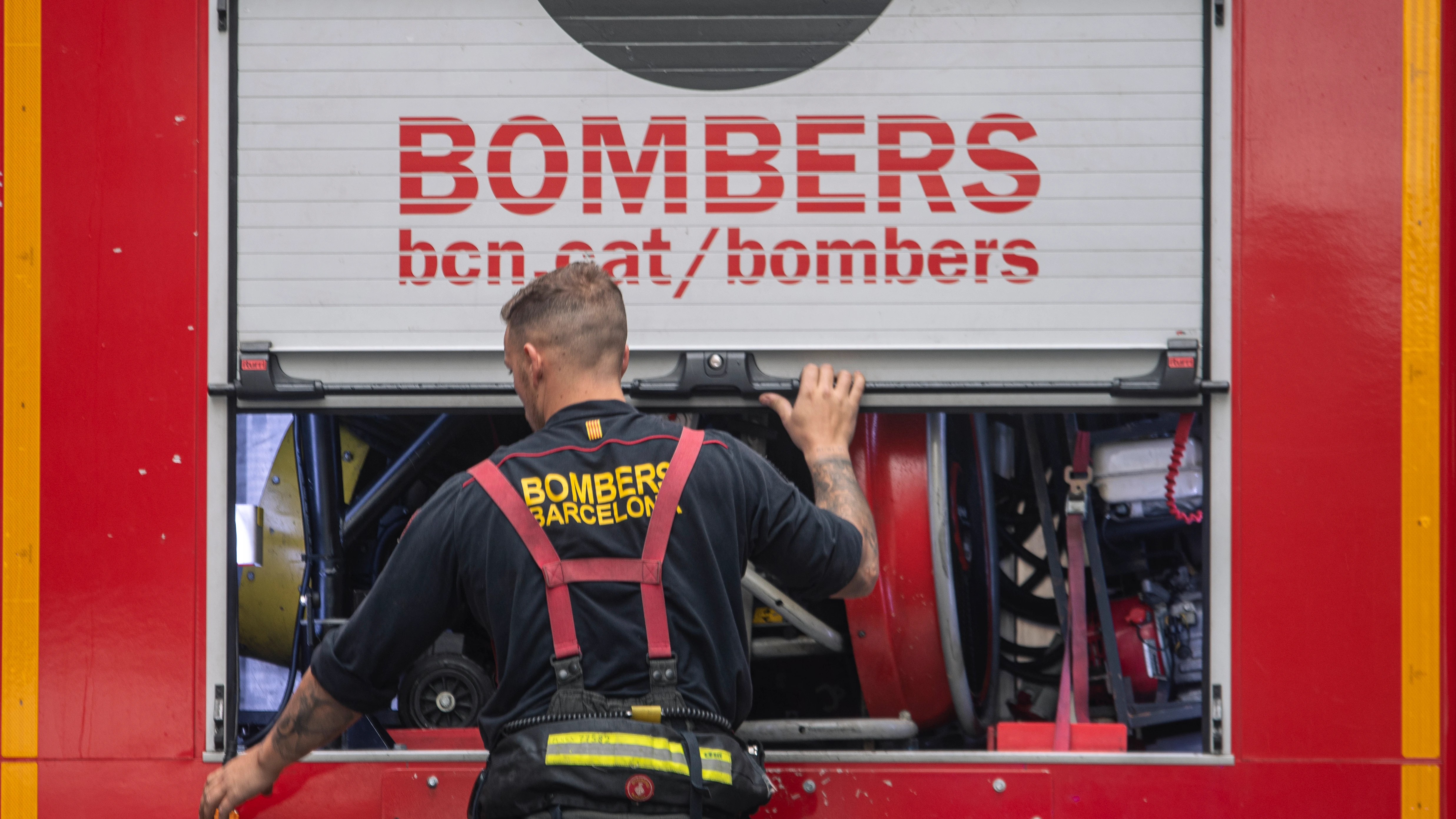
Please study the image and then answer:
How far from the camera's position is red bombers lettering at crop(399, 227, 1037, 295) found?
6.21ft

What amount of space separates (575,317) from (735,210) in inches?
18.6

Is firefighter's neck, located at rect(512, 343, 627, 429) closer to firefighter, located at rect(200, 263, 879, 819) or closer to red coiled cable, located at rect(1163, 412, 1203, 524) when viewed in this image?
firefighter, located at rect(200, 263, 879, 819)

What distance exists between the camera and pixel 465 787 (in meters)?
1.89

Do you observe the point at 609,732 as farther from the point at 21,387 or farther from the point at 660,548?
the point at 21,387

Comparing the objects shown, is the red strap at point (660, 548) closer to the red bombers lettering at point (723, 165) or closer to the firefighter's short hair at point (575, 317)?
the firefighter's short hair at point (575, 317)

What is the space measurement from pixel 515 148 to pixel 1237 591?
161 cm

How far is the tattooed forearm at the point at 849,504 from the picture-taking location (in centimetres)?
169

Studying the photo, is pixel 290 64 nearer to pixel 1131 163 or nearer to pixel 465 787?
pixel 465 787

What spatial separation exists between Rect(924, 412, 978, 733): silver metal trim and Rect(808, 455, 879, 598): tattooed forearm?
0.26 metres

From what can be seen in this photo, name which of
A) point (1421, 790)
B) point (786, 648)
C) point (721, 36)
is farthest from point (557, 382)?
point (1421, 790)

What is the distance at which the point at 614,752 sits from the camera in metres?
1.42

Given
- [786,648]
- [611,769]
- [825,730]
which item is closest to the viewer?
[611,769]

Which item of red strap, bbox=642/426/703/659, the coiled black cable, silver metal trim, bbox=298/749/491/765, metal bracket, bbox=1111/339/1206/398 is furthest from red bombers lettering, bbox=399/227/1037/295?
silver metal trim, bbox=298/749/491/765

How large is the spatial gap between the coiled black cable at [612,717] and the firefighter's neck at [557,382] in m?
0.46
